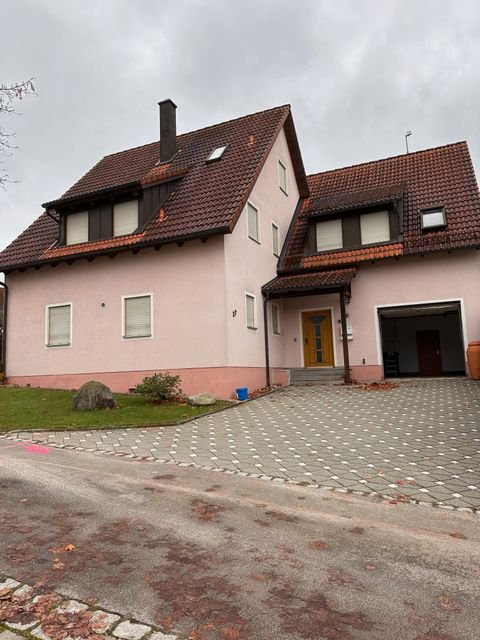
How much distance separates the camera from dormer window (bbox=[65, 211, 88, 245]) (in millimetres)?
16719

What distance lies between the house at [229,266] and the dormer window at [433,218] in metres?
0.07

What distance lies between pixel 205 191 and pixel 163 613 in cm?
1400

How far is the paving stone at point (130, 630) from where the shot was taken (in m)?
2.62

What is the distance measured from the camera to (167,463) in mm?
6797

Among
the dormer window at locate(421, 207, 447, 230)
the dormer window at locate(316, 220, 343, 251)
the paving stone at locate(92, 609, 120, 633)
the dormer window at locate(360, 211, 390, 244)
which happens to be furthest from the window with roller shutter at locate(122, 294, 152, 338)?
the paving stone at locate(92, 609, 120, 633)

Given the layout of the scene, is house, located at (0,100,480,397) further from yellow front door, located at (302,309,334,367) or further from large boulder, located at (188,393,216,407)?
large boulder, located at (188,393,216,407)

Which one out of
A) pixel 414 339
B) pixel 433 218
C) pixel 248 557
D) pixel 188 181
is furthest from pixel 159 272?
pixel 414 339

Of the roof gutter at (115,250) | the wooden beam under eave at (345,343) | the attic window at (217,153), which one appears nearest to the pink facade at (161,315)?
the roof gutter at (115,250)

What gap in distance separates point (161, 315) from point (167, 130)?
895cm

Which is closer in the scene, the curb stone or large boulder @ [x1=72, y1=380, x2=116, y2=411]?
the curb stone

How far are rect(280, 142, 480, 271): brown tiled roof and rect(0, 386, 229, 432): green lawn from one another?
8.62m

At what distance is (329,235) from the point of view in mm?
18625

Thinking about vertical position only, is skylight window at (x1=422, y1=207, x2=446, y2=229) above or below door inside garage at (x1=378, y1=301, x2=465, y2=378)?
above

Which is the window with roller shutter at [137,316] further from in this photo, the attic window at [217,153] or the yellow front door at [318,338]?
the yellow front door at [318,338]
